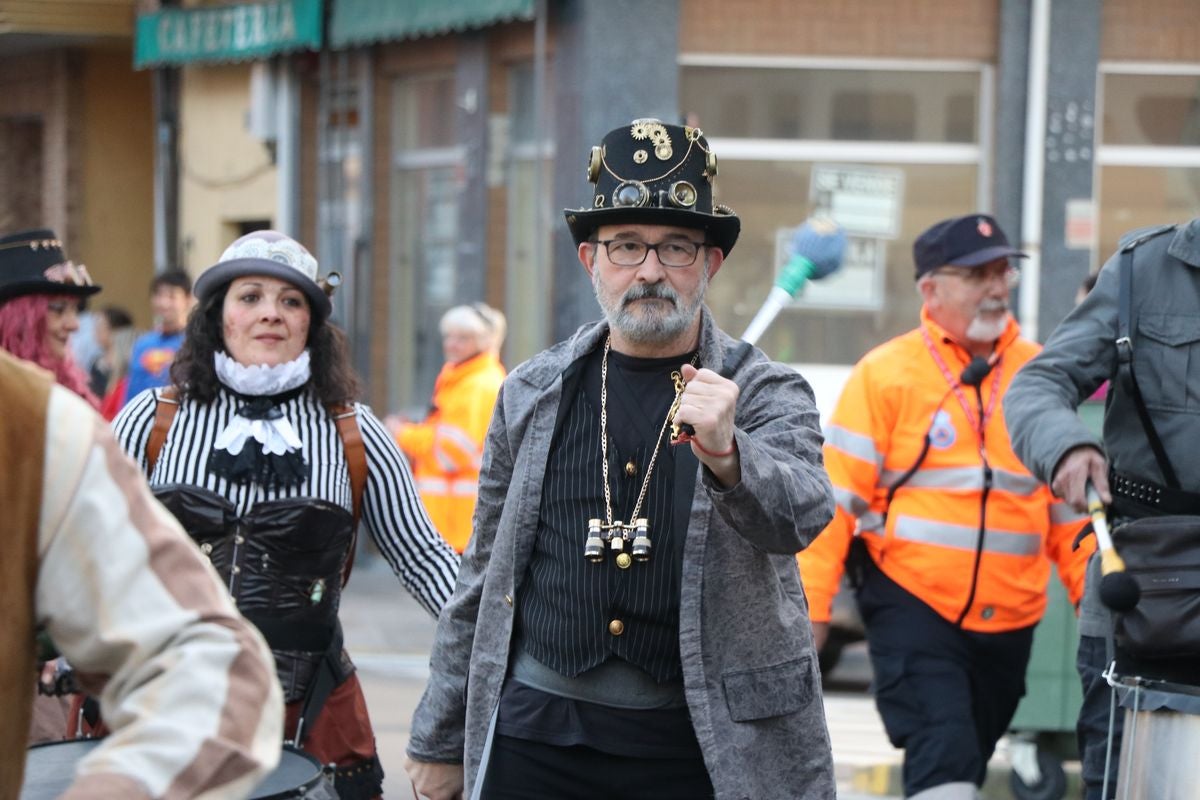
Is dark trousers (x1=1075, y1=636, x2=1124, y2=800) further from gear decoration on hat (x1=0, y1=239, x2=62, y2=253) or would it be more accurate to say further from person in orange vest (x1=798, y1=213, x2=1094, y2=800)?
gear decoration on hat (x1=0, y1=239, x2=62, y2=253)

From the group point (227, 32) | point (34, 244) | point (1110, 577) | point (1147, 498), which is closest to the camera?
point (1110, 577)

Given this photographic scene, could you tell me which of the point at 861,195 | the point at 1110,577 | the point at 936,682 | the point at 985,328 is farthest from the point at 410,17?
the point at 1110,577

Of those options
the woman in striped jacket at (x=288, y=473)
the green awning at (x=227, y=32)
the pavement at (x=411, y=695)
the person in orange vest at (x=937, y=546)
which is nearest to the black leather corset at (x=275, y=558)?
the woman in striped jacket at (x=288, y=473)

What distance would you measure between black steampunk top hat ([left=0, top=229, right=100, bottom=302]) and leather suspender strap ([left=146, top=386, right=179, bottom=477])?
1663 millimetres

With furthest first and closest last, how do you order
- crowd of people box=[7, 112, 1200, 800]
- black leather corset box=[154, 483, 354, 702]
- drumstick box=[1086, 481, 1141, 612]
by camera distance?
black leather corset box=[154, 483, 354, 702] < crowd of people box=[7, 112, 1200, 800] < drumstick box=[1086, 481, 1141, 612]

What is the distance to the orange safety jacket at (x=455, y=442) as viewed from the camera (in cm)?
1053

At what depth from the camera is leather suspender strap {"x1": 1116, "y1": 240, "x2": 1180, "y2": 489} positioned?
4270mm

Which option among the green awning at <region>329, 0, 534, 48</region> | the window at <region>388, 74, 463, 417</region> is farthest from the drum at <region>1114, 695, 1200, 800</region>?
the window at <region>388, 74, 463, 417</region>

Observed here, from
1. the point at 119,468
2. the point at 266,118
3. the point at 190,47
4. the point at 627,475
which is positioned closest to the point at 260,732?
the point at 119,468

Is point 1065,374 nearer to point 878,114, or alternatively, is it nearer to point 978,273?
point 978,273

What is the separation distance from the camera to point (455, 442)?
10.5 meters

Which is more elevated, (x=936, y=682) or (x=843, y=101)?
(x=843, y=101)

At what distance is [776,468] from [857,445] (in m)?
2.39

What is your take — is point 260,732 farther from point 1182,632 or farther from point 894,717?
point 894,717
